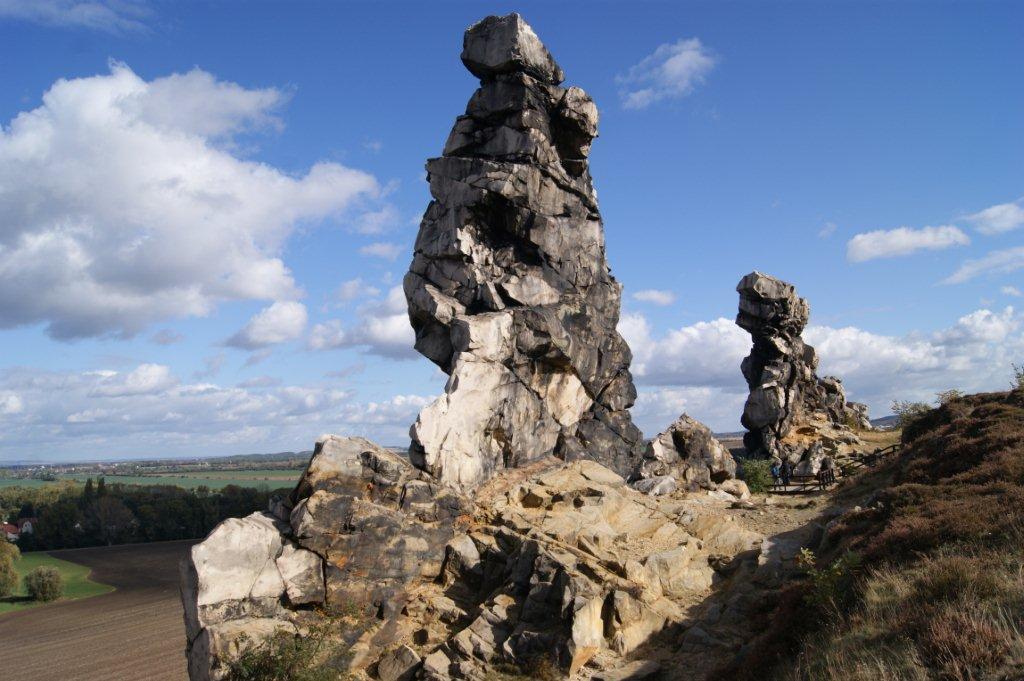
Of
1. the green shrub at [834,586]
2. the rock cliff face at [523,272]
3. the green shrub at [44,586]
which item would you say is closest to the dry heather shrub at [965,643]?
the green shrub at [834,586]

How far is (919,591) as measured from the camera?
12820 millimetres

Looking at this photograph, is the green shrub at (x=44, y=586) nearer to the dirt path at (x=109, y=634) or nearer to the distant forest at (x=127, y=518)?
the dirt path at (x=109, y=634)

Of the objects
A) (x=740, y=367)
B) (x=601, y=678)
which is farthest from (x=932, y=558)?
(x=740, y=367)

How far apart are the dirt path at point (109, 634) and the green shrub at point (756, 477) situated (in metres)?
37.3

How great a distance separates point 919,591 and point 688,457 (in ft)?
87.8

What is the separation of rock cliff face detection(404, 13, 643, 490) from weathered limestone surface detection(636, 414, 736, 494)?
42.6 inches

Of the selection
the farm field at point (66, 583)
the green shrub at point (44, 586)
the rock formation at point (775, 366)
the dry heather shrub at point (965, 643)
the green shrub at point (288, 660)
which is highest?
the rock formation at point (775, 366)

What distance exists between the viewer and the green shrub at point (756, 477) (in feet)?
142

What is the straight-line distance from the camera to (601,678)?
18.9m

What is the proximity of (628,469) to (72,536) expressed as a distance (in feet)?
353

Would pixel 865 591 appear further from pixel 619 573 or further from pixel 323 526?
pixel 323 526

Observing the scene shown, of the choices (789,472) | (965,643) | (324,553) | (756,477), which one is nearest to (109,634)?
(324,553)

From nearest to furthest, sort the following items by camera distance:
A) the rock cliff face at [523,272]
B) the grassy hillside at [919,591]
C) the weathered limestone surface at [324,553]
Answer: the grassy hillside at [919,591] < the weathered limestone surface at [324,553] < the rock cliff face at [523,272]

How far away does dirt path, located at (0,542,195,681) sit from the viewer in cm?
4197
